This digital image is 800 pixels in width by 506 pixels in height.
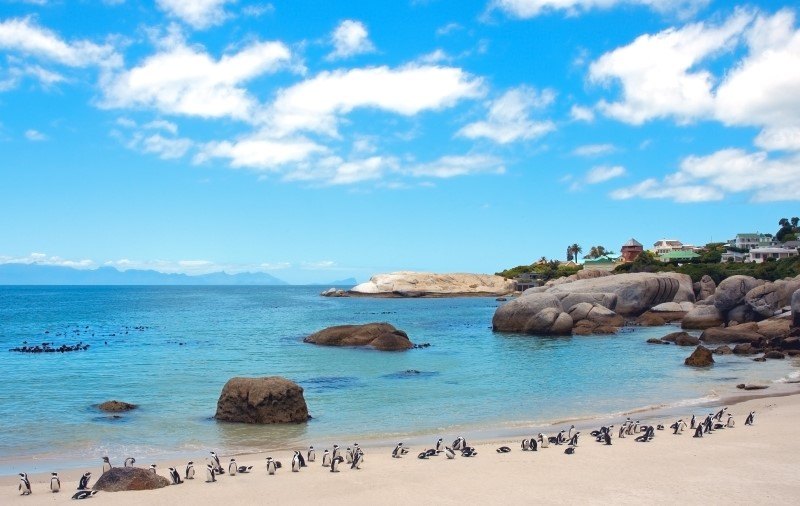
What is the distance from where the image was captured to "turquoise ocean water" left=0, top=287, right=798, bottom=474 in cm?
2166


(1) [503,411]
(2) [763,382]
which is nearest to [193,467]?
(1) [503,411]

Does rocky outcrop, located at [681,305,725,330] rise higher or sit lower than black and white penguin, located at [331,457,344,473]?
higher

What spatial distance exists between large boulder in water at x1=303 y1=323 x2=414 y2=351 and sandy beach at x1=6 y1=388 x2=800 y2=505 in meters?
26.5

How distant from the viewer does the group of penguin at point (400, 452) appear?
15607 mm

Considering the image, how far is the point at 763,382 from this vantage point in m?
31.0

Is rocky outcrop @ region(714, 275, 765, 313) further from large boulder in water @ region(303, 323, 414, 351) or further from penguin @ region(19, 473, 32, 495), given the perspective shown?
penguin @ region(19, 473, 32, 495)

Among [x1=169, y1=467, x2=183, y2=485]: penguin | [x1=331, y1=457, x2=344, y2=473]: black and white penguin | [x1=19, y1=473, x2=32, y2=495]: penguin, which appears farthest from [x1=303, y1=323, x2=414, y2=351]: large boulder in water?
[x1=19, y1=473, x2=32, y2=495]: penguin

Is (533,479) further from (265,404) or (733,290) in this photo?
(733,290)

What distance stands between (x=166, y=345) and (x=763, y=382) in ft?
132

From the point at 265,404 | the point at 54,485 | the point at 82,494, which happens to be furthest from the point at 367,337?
the point at 82,494

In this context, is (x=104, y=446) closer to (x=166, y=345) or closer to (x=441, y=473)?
(x=441, y=473)

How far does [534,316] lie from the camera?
55969mm

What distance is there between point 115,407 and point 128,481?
38.0ft

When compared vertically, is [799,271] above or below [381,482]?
above
